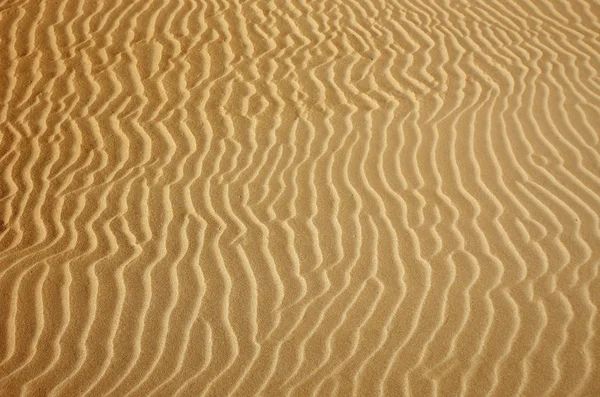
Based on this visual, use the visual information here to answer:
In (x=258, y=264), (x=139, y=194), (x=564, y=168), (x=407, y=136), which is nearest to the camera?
(x=258, y=264)

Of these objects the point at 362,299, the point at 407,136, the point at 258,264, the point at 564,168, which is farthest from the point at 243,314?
the point at 564,168

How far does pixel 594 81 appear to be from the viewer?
6.61m

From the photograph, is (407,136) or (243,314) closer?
(243,314)

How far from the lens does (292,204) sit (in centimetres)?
490

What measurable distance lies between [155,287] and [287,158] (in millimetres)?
1700

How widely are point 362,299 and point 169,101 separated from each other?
287 centimetres

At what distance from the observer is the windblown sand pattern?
3.77 metres

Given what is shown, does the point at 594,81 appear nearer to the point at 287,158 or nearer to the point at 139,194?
the point at 287,158

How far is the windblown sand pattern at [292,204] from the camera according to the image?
3.77 meters

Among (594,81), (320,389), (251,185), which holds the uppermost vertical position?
(594,81)

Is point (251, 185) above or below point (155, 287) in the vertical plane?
above

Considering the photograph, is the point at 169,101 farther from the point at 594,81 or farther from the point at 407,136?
the point at 594,81

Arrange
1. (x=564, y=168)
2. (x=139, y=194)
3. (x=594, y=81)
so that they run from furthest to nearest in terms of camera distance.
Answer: (x=594, y=81) < (x=564, y=168) < (x=139, y=194)

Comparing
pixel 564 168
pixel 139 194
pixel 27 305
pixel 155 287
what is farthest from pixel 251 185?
pixel 564 168
